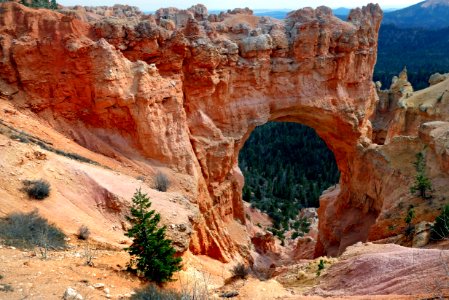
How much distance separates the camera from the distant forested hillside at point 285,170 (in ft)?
143

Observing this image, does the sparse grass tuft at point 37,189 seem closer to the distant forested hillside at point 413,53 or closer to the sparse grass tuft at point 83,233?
the sparse grass tuft at point 83,233

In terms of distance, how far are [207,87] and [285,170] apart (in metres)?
31.1

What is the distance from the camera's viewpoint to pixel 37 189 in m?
12.0

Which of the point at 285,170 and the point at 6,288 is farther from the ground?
the point at 6,288

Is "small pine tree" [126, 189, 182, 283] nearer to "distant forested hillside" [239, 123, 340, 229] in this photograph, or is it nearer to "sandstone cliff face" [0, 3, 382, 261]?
"sandstone cliff face" [0, 3, 382, 261]

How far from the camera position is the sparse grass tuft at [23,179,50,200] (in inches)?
473

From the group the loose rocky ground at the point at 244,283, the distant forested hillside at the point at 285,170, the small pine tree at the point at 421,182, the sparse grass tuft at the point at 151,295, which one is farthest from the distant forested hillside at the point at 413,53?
the sparse grass tuft at the point at 151,295

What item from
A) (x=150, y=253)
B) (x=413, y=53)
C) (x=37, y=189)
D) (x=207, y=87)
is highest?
(x=413, y=53)

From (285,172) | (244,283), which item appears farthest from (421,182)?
(285,172)

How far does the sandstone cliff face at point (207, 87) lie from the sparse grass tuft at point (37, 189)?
6.38 meters

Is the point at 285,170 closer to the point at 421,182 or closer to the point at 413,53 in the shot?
the point at 421,182

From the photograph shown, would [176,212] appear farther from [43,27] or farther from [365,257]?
[43,27]

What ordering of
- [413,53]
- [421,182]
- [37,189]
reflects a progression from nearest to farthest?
1. [37,189]
2. [421,182]
3. [413,53]

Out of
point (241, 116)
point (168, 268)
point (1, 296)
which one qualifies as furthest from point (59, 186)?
point (241, 116)
